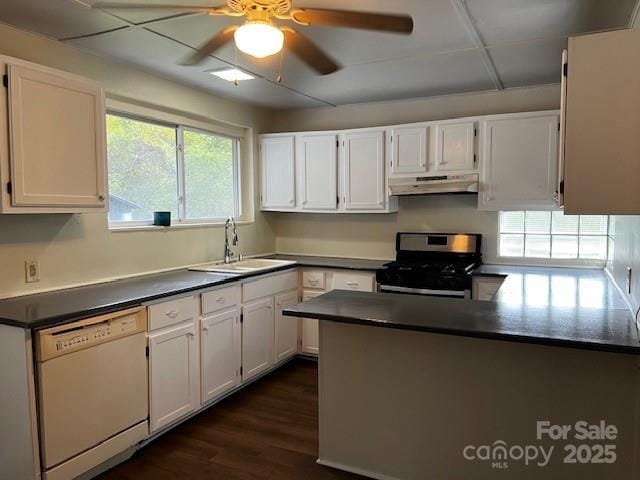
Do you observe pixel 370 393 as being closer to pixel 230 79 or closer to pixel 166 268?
pixel 166 268

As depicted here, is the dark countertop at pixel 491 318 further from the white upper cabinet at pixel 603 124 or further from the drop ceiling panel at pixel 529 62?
the drop ceiling panel at pixel 529 62

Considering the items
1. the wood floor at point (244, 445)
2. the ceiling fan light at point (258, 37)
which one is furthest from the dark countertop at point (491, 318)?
the ceiling fan light at point (258, 37)

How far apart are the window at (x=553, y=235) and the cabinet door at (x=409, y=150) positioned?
34.7 inches

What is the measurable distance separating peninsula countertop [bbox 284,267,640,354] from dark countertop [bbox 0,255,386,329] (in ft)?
3.25

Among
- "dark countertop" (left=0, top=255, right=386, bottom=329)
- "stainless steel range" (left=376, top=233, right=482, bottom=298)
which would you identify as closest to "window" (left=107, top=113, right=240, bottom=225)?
"dark countertop" (left=0, top=255, right=386, bottom=329)

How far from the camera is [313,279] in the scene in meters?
4.36

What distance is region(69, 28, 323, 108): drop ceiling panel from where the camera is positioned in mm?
2791

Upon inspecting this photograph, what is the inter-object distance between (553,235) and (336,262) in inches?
75.8

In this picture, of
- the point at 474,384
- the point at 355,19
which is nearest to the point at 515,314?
the point at 474,384

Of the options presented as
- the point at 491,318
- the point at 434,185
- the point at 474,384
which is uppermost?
the point at 434,185

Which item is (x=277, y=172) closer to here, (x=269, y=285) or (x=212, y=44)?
(x=269, y=285)

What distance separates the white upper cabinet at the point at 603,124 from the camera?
177 centimetres

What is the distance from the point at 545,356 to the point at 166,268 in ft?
9.08

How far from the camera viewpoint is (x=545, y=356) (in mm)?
2045
